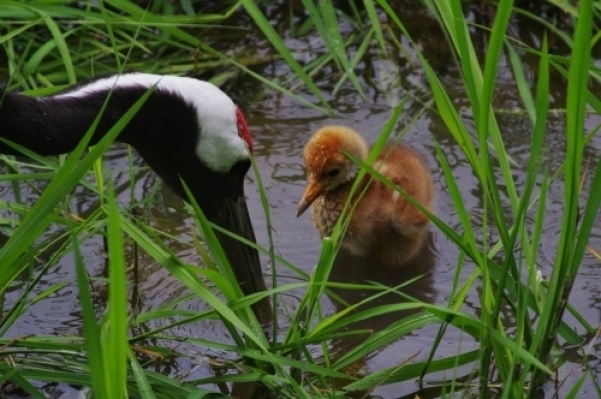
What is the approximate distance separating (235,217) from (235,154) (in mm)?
258

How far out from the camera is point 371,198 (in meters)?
4.44

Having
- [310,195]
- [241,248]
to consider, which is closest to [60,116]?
[241,248]

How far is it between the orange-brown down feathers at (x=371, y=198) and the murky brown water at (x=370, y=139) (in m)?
0.12

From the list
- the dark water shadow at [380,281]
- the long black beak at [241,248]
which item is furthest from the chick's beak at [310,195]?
the long black beak at [241,248]

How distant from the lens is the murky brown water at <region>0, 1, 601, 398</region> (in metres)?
3.90

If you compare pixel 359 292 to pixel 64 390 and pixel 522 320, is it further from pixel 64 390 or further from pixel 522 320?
pixel 522 320

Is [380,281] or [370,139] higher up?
[370,139]

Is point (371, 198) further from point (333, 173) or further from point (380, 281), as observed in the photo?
point (380, 281)

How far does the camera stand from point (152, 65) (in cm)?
517

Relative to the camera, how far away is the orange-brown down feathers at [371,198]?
4.34 meters

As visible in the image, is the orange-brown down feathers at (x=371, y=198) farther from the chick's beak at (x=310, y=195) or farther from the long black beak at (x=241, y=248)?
the long black beak at (x=241, y=248)

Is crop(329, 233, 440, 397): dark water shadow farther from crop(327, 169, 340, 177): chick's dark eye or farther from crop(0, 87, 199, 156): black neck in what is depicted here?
crop(0, 87, 199, 156): black neck

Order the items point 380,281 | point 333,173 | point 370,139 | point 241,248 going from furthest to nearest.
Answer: point 370,139 < point 380,281 < point 333,173 < point 241,248

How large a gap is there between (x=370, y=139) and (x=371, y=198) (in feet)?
1.99
